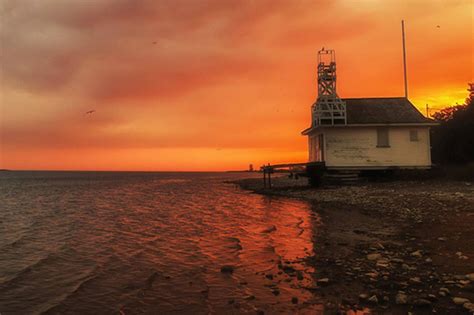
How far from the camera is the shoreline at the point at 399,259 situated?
6430 millimetres

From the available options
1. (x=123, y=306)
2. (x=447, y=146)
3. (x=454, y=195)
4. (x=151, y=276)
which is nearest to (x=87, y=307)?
(x=123, y=306)

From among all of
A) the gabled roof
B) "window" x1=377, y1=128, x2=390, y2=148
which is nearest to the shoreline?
"window" x1=377, y1=128, x2=390, y2=148

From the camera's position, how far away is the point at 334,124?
106ft

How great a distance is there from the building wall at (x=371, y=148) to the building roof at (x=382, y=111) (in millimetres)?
710

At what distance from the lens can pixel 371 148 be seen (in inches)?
1278

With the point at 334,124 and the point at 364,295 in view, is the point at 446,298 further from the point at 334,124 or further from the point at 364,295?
the point at 334,124

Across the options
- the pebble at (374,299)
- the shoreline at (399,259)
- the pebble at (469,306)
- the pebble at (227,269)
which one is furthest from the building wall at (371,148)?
the pebble at (469,306)

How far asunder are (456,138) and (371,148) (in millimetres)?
11117

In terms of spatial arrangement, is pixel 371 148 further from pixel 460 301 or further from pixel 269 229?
pixel 460 301

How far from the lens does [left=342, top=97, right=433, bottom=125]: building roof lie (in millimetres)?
32531

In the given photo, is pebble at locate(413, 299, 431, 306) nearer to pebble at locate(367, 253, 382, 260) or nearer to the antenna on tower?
pebble at locate(367, 253, 382, 260)

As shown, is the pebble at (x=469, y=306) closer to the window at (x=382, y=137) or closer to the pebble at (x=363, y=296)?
the pebble at (x=363, y=296)

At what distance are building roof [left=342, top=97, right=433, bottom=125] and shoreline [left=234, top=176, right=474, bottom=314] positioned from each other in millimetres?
15235

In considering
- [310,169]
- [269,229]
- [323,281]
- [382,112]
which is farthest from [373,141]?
[323,281]
